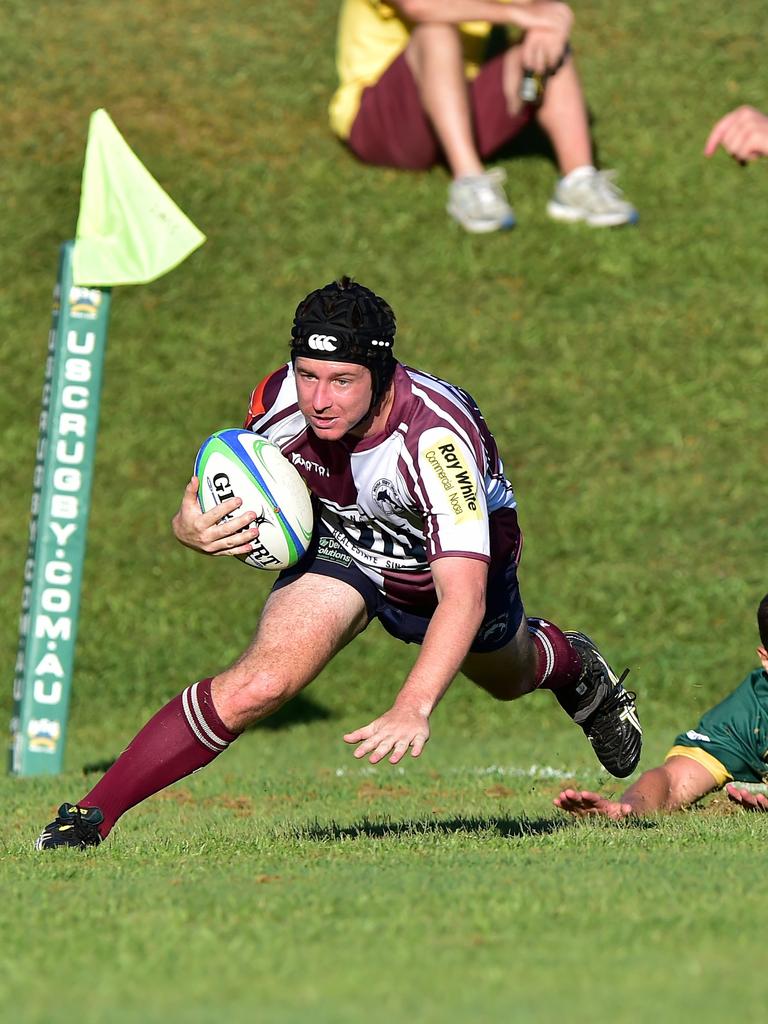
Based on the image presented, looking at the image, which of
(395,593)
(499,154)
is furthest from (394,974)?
(499,154)

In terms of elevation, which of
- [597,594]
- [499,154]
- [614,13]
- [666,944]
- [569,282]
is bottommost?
[597,594]

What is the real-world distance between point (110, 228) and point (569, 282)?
6.64m

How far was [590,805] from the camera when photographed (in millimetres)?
6992

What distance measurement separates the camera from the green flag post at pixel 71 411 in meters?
9.80

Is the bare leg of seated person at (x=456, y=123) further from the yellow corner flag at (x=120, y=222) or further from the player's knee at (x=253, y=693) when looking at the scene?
the player's knee at (x=253, y=693)

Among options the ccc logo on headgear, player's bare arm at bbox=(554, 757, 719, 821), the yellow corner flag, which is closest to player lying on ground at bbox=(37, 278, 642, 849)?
the ccc logo on headgear

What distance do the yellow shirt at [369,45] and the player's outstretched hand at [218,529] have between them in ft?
33.8

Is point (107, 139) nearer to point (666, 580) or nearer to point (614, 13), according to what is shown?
point (666, 580)

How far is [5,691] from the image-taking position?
39.6ft

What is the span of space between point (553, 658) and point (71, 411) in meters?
3.68

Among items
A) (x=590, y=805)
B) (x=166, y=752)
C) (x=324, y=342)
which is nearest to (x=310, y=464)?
(x=324, y=342)

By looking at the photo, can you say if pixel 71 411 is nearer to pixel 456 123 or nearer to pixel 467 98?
pixel 456 123

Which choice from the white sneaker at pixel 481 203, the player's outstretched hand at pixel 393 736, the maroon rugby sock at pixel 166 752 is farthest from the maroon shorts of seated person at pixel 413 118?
the player's outstretched hand at pixel 393 736

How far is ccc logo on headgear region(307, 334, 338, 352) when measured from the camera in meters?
6.18
